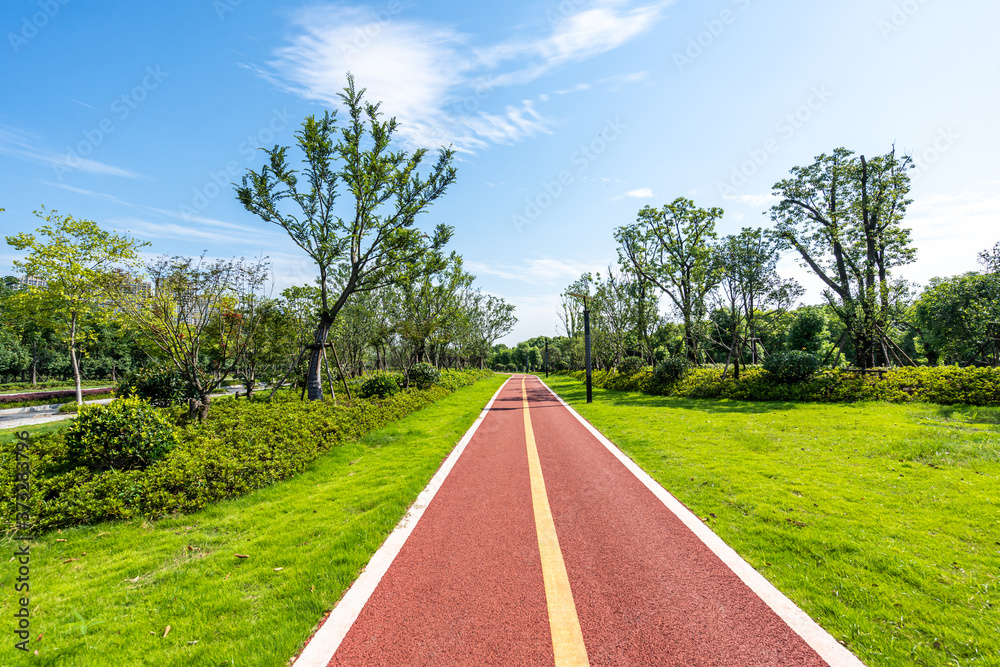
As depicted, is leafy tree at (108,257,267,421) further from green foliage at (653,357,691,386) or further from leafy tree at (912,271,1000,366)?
leafy tree at (912,271,1000,366)

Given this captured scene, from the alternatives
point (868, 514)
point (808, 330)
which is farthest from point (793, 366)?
point (808, 330)

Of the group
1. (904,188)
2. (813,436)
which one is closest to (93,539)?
(813,436)

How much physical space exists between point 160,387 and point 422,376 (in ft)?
37.1

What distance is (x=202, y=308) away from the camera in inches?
377

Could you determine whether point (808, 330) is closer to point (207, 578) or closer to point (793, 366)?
point (793, 366)

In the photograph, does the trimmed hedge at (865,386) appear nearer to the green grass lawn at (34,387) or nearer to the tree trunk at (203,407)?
the tree trunk at (203,407)

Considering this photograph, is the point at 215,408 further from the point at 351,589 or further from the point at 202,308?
the point at 351,589

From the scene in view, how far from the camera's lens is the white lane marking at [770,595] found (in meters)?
2.29

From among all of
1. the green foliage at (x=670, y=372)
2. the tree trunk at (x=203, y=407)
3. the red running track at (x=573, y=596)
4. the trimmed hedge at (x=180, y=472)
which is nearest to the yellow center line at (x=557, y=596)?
the red running track at (x=573, y=596)

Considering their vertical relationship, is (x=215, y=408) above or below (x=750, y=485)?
above

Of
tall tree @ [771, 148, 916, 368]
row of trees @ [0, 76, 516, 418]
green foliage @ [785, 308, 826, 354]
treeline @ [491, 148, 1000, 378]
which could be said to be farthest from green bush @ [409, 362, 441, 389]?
green foliage @ [785, 308, 826, 354]

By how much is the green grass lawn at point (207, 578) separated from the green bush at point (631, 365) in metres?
22.6

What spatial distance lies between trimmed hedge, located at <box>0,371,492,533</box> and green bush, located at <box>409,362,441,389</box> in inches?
448

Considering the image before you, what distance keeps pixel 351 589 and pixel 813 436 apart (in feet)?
31.3
